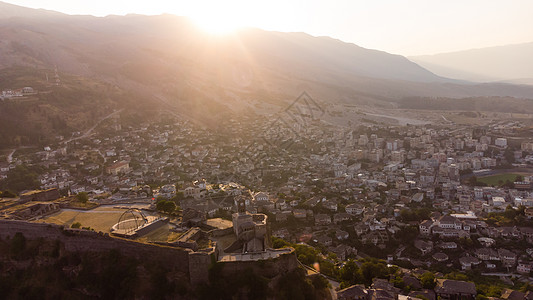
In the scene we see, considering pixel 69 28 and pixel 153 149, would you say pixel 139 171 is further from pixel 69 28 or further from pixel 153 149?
pixel 69 28

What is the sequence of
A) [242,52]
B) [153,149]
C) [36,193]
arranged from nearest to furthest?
[36,193] → [153,149] → [242,52]

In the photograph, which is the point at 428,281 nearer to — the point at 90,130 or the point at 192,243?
the point at 192,243

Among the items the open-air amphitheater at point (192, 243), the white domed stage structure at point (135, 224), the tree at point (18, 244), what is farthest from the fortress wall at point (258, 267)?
the tree at point (18, 244)

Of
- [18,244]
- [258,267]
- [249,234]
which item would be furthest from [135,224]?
[258,267]

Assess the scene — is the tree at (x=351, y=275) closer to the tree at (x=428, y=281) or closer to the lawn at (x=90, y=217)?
the tree at (x=428, y=281)

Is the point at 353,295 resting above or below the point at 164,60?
below

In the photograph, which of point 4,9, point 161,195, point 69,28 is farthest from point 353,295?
point 4,9
